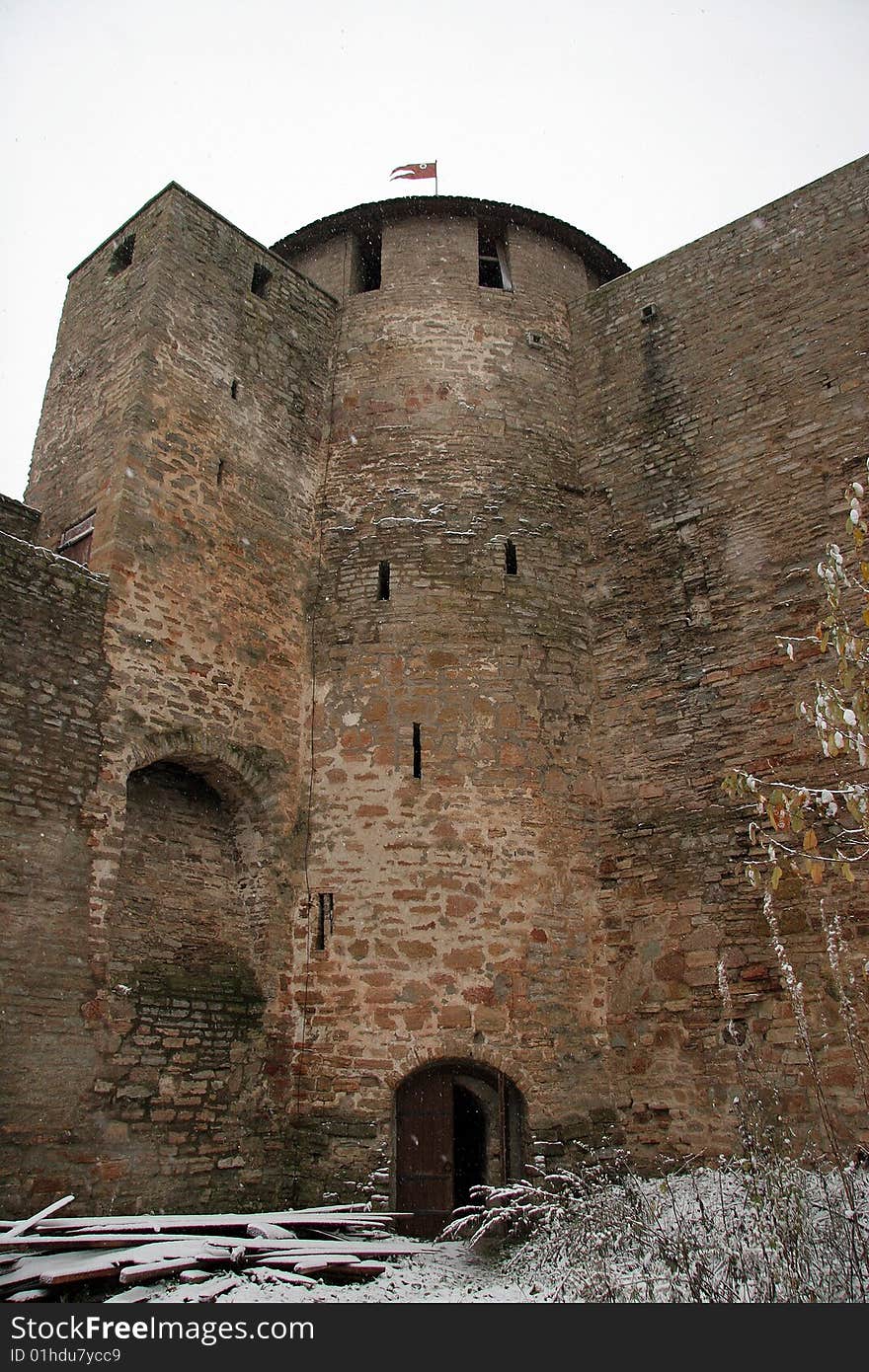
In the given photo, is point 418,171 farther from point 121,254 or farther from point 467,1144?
point 467,1144

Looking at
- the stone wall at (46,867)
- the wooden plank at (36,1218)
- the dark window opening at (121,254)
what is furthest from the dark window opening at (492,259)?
the wooden plank at (36,1218)

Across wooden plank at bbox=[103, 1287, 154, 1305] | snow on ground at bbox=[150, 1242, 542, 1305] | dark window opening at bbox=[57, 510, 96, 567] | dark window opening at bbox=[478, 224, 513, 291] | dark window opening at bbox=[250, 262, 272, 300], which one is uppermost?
dark window opening at bbox=[478, 224, 513, 291]

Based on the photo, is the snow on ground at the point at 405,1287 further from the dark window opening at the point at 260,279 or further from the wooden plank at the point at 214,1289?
the dark window opening at the point at 260,279

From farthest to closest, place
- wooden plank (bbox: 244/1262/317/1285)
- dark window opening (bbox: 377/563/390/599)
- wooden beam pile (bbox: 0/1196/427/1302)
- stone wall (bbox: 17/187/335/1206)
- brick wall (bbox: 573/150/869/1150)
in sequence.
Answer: dark window opening (bbox: 377/563/390/599) → brick wall (bbox: 573/150/869/1150) → stone wall (bbox: 17/187/335/1206) → wooden plank (bbox: 244/1262/317/1285) → wooden beam pile (bbox: 0/1196/427/1302)

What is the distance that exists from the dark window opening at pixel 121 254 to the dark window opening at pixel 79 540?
3.51 m

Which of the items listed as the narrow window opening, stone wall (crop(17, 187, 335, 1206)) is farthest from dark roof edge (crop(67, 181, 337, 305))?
the narrow window opening

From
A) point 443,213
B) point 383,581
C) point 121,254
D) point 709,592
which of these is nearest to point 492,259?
point 443,213

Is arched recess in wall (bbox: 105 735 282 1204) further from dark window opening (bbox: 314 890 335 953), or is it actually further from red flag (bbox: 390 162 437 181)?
red flag (bbox: 390 162 437 181)

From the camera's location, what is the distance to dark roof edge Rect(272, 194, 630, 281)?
40.2 ft

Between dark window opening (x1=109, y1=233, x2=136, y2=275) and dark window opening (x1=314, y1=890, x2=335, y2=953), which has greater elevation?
dark window opening (x1=109, y1=233, x2=136, y2=275)

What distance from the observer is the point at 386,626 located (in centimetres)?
988

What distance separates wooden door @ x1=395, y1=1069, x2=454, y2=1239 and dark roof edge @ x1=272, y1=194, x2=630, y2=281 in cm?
1005

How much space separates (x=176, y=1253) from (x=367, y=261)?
1155 cm

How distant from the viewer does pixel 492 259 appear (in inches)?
499
